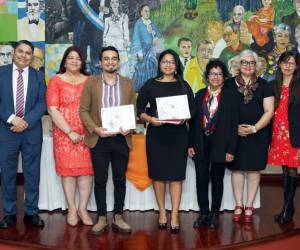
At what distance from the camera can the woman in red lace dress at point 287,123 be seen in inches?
137

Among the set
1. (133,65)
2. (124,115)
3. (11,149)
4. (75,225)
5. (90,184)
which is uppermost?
(133,65)

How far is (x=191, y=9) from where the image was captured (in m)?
4.89

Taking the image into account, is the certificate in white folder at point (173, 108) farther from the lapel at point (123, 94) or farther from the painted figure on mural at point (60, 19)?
the painted figure on mural at point (60, 19)

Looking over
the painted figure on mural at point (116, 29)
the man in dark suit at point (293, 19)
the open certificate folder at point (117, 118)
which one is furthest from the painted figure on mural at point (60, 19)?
the man in dark suit at point (293, 19)

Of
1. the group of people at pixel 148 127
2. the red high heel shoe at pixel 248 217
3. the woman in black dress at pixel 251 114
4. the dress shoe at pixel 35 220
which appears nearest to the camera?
the group of people at pixel 148 127

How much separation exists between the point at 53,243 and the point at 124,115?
1077 millimetres

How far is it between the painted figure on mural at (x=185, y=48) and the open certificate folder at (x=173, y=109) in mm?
1688

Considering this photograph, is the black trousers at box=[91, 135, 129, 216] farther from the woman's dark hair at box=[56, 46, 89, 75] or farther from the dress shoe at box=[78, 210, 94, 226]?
the woman's dark hair at box=[56, 46, 89, 75]

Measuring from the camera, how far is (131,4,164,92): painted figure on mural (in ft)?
16.0

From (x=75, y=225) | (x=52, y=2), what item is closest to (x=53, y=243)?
(x=75, y=225)

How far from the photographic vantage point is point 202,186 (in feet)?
11.8

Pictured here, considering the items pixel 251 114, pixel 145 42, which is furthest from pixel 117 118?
pixel 145 42

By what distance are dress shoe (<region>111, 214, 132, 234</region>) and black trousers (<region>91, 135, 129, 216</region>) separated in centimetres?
10

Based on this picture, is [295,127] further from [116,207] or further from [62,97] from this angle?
[62,97]
